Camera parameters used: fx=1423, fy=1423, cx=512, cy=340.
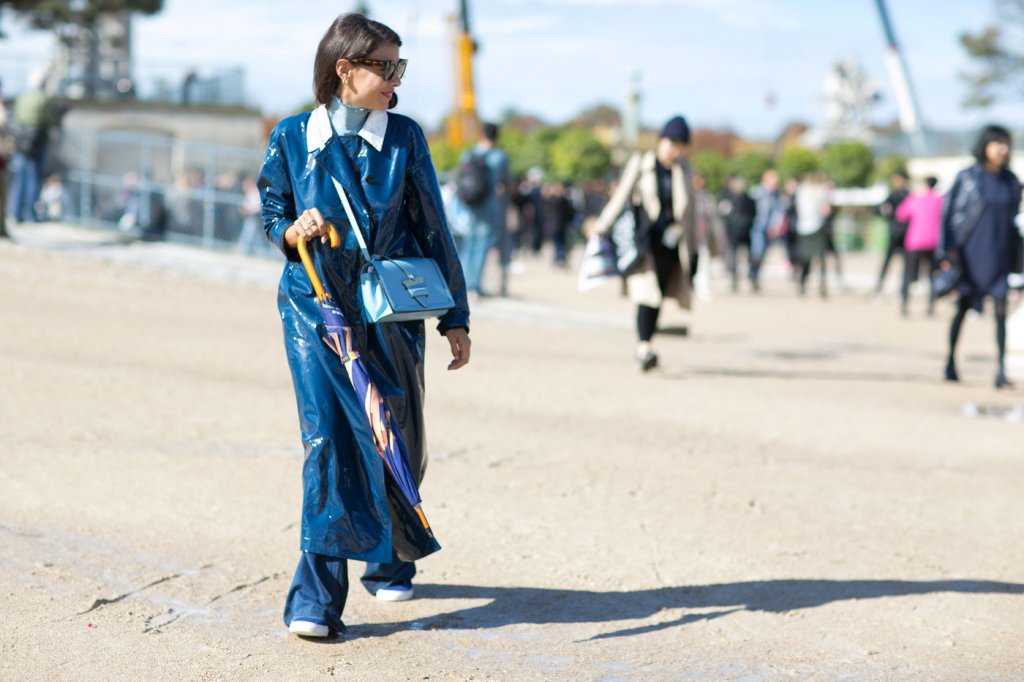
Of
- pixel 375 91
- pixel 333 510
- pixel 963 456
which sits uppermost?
pixel 375 91

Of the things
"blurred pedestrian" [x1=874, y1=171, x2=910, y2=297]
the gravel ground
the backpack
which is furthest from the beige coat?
"blurred pedestrian" [x1=874, y1=171, x2=910, y2=297]

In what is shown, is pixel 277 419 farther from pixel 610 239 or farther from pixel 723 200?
pixel 723 200

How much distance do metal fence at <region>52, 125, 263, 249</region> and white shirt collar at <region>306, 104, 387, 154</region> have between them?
514 inches

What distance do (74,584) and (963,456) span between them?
16.1 feet

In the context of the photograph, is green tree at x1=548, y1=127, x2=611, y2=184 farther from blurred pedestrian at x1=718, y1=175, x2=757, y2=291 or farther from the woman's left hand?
the woman's left hand

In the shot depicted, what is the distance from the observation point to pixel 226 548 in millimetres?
5039

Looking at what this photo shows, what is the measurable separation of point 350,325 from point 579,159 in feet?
177

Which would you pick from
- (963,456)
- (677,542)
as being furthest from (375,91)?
(963,456)

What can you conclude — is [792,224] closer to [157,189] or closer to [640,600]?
[157,189]

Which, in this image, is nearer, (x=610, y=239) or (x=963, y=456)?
(x=963, y=456)

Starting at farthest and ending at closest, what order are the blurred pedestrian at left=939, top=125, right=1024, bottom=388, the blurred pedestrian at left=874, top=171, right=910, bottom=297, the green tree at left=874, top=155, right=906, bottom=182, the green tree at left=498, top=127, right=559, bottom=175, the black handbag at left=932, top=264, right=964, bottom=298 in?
the green tree at left=498, top=127, right=559, bottom=175 < the green tree at left=874, top=155, right=906, bottom=182 < the blurred pedestrian at left=874, top=171, right=910, bottom=297 < the black handbag at left=932, top=264, right=964, bottom=298 < the blurred pedestrian at left=939, top=125, right=1024, bottom=388

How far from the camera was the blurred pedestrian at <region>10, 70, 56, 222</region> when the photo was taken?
1714cm

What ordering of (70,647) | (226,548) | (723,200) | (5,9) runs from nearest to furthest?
1. (70,647)
2. (226,548)
3. (723,200)
4. (5,9)

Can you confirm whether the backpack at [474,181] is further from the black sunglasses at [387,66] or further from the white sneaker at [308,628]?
the white sneaker at [308,628]
